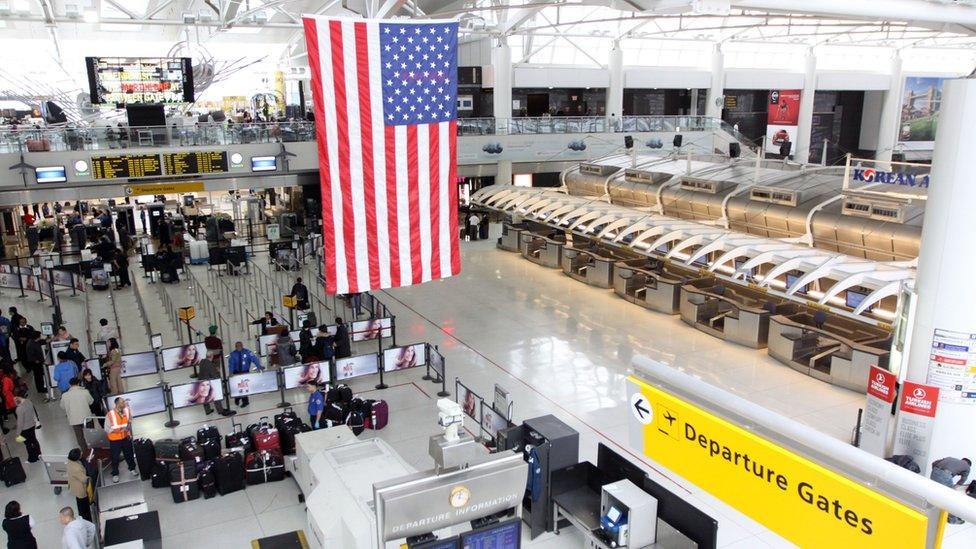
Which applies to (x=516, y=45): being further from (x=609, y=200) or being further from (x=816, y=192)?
(x=816, y=192)

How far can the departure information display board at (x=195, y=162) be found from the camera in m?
26.0

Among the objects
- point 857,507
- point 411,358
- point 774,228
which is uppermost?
point 857,507

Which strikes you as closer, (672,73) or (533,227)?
(533,227)

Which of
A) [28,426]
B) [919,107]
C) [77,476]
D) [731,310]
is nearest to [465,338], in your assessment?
[731,310]

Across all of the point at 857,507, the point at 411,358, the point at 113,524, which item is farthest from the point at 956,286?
the point at 113,524

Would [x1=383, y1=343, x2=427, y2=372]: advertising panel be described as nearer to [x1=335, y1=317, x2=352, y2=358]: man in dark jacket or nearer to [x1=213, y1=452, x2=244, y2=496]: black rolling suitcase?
[x1=335, y1=317, x2=352, y2=358]: man in dark jacket

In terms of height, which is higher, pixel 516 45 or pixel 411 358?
pixel 516 45

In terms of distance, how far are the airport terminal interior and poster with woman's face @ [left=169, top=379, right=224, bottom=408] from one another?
0.15ft

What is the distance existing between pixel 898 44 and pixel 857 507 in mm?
56180

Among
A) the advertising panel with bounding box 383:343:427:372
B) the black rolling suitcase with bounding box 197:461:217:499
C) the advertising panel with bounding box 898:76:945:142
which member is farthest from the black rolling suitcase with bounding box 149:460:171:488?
the advertising panel with bounding box 898:76:945:142

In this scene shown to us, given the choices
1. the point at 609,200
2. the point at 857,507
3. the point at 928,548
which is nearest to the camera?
the point at 928,548

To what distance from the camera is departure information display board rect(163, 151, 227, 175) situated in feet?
85.4

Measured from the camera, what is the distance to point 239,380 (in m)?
13.6

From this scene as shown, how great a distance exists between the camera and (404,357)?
15242 millimetres
